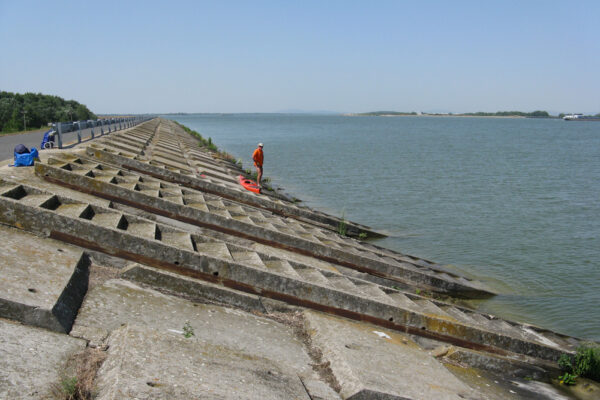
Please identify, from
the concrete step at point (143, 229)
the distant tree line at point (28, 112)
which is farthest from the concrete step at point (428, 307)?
the distant tree line at point (28, 112)

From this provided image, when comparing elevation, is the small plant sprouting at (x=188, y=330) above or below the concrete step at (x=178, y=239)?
below

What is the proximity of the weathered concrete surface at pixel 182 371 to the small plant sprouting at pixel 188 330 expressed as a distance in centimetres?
7

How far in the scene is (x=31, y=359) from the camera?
3916mm

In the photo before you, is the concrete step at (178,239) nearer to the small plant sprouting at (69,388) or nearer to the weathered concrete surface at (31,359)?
the weathered concrete surface at (31,359)

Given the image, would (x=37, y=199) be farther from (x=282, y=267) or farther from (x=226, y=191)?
(x=226, y=191)

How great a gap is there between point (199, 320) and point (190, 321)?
5.6 inches

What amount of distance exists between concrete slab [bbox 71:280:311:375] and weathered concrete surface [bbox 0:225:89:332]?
21 centimetres

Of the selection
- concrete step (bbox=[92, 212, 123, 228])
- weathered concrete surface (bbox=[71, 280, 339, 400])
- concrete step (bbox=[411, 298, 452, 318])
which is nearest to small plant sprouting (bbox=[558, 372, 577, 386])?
concrete step (bbox=[411, 298, 452, 318])

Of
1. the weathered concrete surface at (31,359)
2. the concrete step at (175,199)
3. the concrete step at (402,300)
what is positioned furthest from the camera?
the concrete step at (175,199)

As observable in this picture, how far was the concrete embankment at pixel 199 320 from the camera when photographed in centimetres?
419

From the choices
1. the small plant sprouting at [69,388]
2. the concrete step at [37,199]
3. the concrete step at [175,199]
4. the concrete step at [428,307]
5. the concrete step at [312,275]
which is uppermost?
the concrete step at [37,199]

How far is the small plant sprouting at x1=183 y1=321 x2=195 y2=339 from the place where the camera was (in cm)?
518

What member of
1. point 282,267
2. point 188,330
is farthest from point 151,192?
point 188,330

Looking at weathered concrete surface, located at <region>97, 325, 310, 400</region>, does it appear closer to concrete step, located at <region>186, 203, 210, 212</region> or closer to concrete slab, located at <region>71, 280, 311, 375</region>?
concrete slab, located at <region>71, 280, 311, 375</region>
